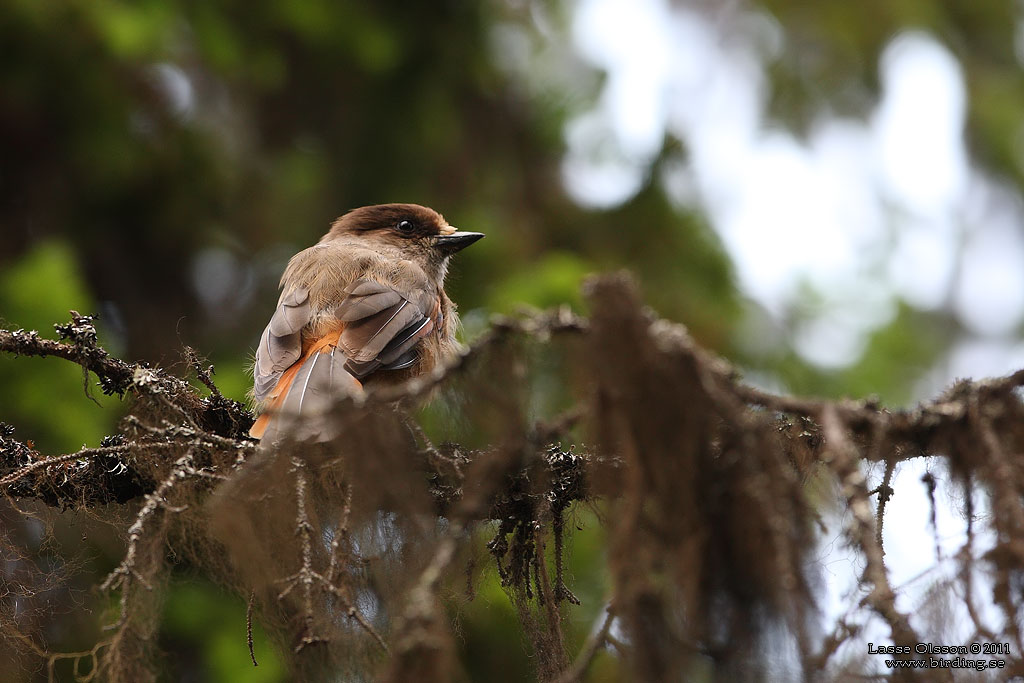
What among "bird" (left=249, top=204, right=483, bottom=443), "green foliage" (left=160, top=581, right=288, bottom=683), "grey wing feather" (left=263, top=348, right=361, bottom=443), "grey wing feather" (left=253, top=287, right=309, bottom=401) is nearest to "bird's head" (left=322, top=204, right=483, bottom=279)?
"bird" (left=249, top=204, right=483, bottom=443)

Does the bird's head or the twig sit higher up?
the bird's head

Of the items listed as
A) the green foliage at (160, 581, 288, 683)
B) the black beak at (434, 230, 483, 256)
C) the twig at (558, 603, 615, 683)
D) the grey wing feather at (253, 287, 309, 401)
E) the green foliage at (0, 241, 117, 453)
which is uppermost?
the black beak at (434, 230, 483, 256)

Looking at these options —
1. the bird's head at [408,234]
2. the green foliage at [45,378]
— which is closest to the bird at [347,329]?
the bird's head at [408,234]

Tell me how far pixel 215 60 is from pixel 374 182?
4.98ft

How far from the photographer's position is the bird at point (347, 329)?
12.2 ft

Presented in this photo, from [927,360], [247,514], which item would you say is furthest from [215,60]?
[927,360]

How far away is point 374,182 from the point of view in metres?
7.84

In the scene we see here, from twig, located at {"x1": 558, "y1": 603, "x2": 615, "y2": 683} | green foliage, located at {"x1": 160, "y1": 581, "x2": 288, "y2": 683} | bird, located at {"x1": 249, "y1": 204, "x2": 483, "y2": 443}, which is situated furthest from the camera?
green foliage, located at {"x1": 160, "y1": 581, "x2": 288, "y2": 683}

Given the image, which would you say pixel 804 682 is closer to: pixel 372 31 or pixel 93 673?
pixel 93 673

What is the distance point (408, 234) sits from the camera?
5.67 meters

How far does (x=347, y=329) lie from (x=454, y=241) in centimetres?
167

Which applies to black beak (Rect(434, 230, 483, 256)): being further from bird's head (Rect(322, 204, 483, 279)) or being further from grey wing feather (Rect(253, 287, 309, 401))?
grey wing feather (Rect(253, 287, 309, 401))

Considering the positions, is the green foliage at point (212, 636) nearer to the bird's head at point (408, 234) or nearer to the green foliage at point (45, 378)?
Result: the green foliage at point (45, 378)

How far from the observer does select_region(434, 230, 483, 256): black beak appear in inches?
216
